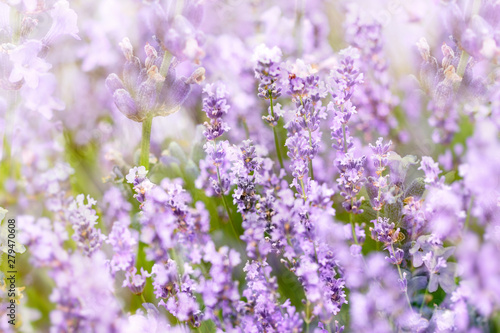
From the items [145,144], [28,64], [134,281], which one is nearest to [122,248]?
[134,281]

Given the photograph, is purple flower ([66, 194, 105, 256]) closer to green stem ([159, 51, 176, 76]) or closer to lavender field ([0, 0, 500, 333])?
lavender field ([0, 0, 500, 333])


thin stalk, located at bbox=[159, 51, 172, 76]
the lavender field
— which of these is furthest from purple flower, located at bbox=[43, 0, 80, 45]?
thin stalk, located at bbox=[159, 51, 172, 76]

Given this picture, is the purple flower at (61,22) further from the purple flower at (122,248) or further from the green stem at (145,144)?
the purple flower at (122,248)

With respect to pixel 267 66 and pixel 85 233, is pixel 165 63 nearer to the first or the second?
pixel 267 66

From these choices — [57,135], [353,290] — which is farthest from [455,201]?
Result: [57,135]

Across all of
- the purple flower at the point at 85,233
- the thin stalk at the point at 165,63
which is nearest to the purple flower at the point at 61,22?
the thin stalk at the point at 165,63

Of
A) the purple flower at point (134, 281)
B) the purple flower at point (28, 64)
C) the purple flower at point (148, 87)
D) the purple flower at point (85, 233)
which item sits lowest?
the purple flower at point (134, 281)

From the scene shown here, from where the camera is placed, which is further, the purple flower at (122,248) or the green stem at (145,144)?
the green stem at (145,144)

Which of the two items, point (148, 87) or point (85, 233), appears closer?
point (85, 233)
